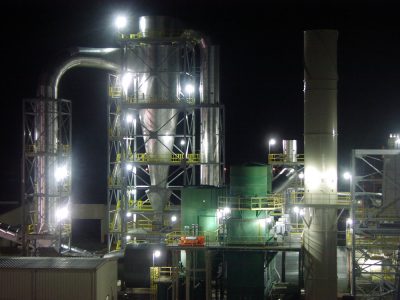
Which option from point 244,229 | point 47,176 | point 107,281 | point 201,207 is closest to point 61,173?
point 47,176

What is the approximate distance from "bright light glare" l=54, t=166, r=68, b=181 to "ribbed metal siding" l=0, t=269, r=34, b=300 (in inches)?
490

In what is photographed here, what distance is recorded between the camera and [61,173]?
1592 inches

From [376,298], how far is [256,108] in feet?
181

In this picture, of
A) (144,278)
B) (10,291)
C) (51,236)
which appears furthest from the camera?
(51,236)

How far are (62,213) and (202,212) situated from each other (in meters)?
12.0

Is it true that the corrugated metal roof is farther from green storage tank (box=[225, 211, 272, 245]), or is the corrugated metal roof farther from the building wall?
green storage tank (box=[225, 211, 272, 245])

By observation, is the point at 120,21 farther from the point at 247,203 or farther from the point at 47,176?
the point at 247,203

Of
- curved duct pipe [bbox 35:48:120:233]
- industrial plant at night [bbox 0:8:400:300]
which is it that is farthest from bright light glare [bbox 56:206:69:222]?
curved duct pipe [bbox 35:48:120:233]

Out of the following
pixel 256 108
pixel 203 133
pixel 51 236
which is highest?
pixel 256 108

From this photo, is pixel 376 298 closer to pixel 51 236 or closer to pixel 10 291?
pixel 10 291

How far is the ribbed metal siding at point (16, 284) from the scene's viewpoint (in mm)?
28078

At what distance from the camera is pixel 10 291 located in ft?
92.5

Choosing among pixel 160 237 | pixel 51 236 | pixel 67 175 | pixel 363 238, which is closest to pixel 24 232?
pixel 51 236

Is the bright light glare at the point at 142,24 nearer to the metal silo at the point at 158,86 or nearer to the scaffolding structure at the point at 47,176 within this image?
the metal silo at the point at 158,86
